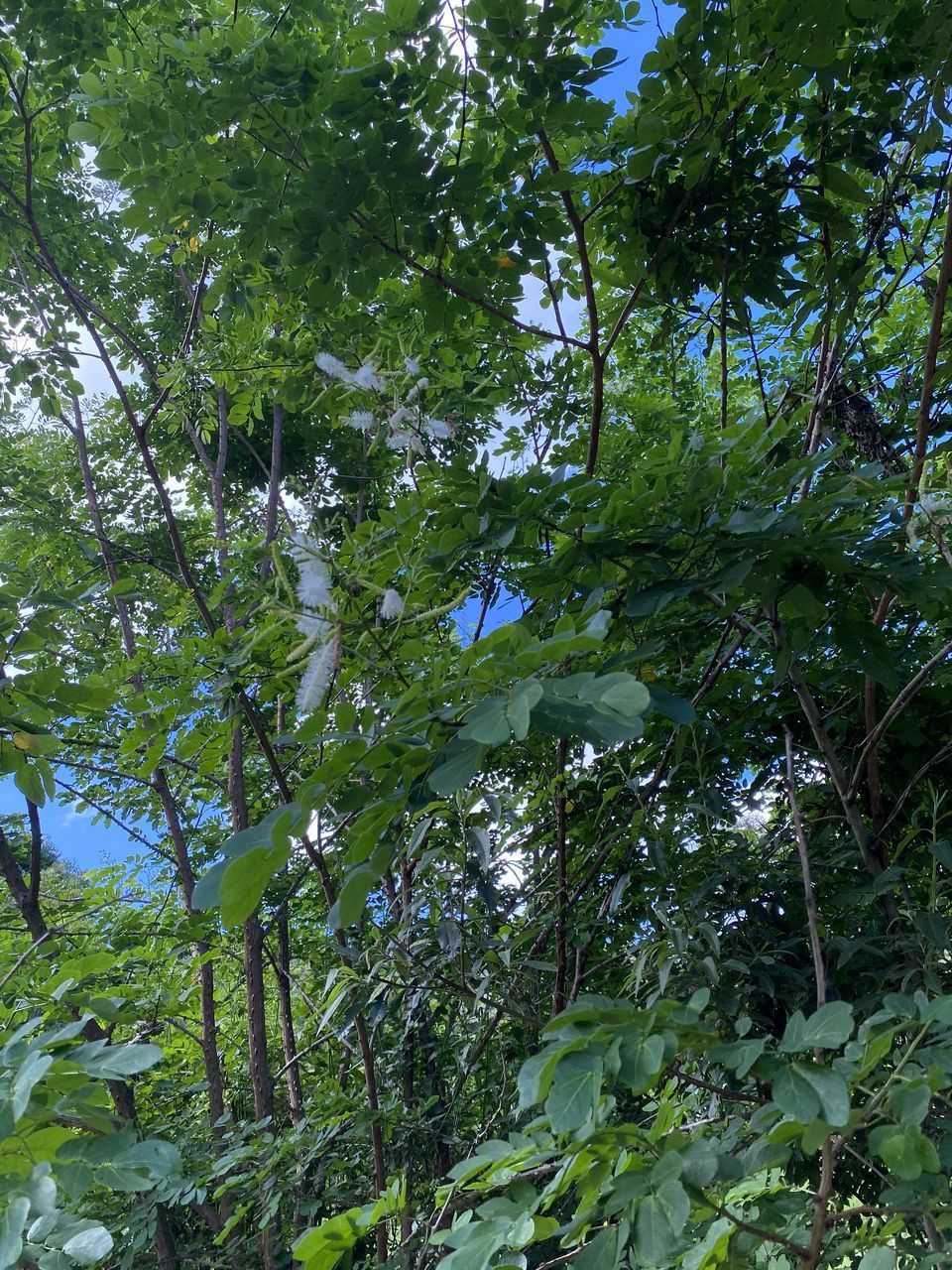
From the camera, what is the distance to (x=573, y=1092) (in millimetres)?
706

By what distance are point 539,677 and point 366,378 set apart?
2.73 ft

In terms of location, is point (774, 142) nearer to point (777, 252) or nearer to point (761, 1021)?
point (777, 252)

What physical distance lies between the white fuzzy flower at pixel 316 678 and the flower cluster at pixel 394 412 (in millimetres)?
613

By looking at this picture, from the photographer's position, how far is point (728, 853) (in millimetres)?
1739

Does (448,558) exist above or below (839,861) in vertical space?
above

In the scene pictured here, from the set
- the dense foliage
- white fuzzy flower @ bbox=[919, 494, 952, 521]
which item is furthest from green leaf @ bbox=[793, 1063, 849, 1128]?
white fuzzy flower @ bbox=[919, 494, 952, 521]

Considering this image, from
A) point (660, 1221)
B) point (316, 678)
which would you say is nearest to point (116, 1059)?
point (316, 678)

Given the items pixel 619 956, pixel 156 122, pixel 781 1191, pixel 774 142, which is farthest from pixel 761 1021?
pixel 156 122

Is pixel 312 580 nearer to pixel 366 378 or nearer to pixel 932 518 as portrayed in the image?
pixel 366 378

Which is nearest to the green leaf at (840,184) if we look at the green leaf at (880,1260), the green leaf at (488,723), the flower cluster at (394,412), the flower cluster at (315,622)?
the flower cluster at (394,412)

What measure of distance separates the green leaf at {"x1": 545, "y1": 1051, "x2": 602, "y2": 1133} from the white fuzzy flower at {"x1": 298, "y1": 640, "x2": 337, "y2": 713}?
1.39 feet

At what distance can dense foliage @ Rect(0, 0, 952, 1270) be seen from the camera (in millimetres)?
800

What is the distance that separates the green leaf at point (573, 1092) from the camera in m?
0.69

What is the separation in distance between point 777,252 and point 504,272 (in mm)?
603
